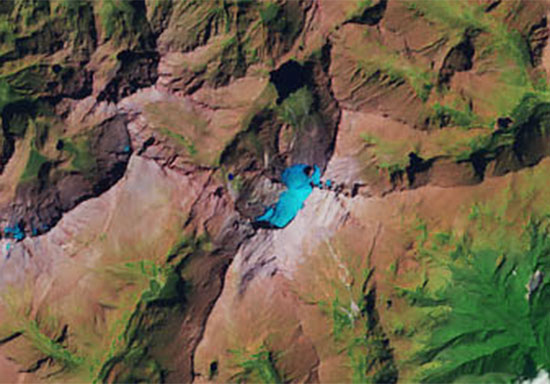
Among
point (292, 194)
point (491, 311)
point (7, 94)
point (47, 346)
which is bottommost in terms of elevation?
point (491, 311)

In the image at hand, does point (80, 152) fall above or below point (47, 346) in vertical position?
above

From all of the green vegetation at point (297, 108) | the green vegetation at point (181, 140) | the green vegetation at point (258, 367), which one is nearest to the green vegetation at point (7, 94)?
the green vegetation at point (181, 140)

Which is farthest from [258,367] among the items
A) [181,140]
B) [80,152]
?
[80,152]

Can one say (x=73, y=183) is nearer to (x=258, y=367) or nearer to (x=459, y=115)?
(x=258, y=367)

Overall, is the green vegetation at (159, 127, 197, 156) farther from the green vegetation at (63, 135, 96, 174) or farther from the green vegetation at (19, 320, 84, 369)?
the green vegetation at (19, 320, 84, 369)

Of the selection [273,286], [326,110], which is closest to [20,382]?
[273,286]
